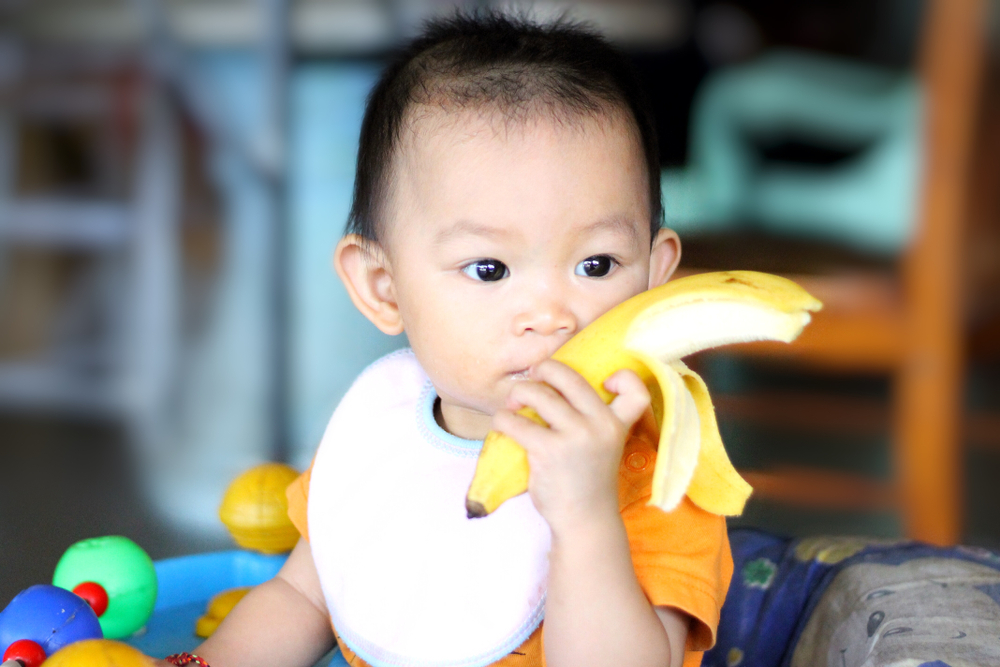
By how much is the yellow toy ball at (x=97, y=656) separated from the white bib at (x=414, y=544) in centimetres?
24

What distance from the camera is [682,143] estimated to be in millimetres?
3359

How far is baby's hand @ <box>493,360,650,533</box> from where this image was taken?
0.69m

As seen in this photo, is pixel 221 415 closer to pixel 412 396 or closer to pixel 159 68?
pixel 159 68

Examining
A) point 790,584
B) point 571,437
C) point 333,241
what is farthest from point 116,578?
point 333,241

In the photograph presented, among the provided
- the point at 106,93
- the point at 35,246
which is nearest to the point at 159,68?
the point at 106,93

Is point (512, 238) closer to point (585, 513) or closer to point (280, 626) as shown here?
point (585, 513)

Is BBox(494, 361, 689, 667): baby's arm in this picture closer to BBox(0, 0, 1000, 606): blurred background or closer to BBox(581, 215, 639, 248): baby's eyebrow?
BBox(581, 215, 639, 248): baby's eyebrow

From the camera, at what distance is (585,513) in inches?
27.7

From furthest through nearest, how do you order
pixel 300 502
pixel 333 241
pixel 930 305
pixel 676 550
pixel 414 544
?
pixel 333 241 < pixel 930 305 < pixel 300 502 < pixel 414 544 < pixel 676 550

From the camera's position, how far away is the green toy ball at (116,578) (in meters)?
1.00

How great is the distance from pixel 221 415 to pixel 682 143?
180 cm

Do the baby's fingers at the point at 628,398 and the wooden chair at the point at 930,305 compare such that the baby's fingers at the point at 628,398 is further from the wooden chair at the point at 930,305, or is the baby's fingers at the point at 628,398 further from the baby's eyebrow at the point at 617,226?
the wooden chair at the point at 930,305

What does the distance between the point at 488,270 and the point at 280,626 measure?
16.6 inches

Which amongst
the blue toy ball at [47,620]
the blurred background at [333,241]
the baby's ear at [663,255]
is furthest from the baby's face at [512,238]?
the blurred background at [333,241]
